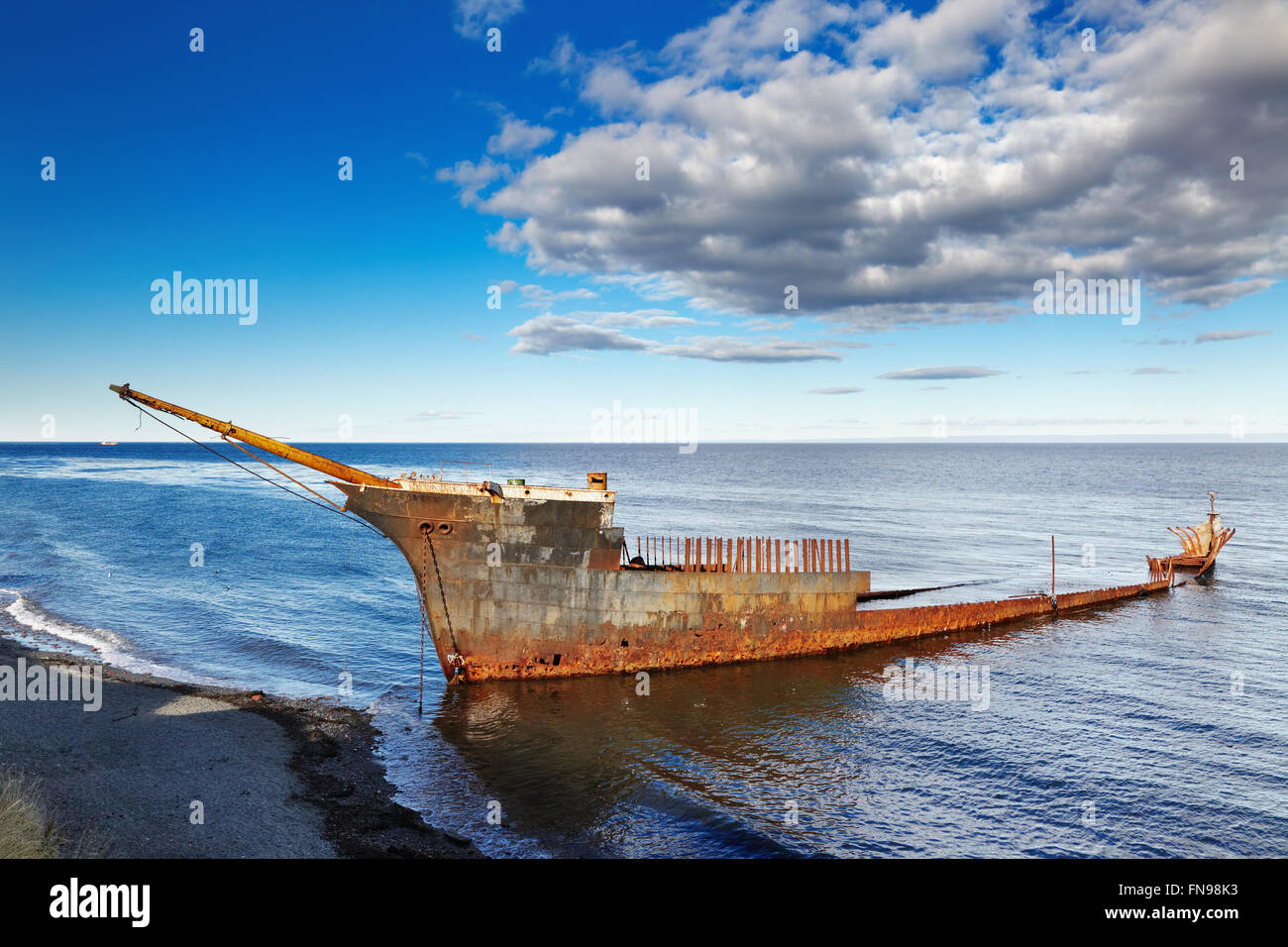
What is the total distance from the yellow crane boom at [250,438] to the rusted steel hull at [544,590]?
1.95 ft

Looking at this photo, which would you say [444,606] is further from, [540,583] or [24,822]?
[24,822]

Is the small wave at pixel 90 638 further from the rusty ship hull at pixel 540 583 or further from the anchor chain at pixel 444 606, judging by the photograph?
the rusty ship hull at pixel 540 583

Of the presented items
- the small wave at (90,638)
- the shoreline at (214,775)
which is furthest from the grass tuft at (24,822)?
the small wave at (90,638)

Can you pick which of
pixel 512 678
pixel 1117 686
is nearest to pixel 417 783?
pixel 512 678

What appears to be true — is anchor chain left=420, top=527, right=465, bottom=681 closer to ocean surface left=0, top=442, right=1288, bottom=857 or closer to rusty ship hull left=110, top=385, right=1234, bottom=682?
rusty ship hull left=110, top=385, right=1234, bottom=682

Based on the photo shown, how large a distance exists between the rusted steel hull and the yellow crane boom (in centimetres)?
59

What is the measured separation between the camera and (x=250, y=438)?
72.7ft

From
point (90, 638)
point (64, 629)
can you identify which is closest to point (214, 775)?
point (90, 638)

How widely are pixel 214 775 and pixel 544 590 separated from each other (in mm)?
10785

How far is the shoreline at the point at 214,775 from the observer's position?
13.8 metres

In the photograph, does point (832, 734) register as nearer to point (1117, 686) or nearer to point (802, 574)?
point (802, 574)

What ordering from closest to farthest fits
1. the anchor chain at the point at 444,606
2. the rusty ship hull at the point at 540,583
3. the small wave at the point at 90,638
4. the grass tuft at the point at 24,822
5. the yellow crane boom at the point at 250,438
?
the grass tuft at the point at 24,822 → the yellow crane boom at the point at 250,438 → the rusty ship hull at the point at 540,583 → the anchor chain at the point at 444,606 → the small wave at the point at 90,638

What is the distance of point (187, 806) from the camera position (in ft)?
49.2

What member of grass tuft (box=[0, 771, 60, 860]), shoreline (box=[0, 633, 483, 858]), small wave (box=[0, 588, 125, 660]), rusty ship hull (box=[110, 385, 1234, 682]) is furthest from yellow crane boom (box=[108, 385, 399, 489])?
small wave (box=[0, 588, 125, 660])
